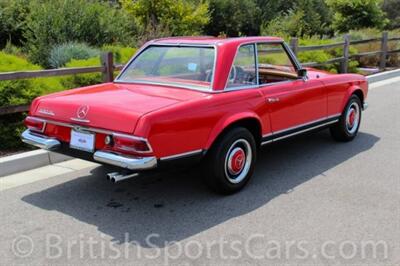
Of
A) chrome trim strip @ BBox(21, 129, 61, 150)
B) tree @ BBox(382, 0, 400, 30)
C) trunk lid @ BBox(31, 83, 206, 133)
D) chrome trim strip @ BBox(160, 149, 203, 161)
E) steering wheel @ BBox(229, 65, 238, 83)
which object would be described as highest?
tree @ BBox(382, 0, 400, 30)

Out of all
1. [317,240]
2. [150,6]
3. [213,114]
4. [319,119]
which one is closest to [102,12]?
[150,6]

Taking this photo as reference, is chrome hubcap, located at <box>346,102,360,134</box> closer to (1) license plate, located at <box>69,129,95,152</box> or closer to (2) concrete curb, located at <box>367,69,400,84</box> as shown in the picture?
(1) license plate, located at <box>69,129,95,152</box>

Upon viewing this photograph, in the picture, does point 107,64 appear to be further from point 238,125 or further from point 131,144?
point 131,144

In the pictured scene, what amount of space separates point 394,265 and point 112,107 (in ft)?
8.48

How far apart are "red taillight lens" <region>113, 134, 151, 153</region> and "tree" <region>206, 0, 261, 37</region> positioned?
2127 cm

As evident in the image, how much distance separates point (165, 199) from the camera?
15.9 feet

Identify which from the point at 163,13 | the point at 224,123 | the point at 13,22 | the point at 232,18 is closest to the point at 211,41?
the point at 224,123

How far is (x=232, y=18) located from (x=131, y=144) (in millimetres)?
22740

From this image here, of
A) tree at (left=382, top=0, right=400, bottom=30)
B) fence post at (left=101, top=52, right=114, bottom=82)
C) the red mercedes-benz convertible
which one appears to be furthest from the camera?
tree at (left=382, top=0, right=400, bottom=30)

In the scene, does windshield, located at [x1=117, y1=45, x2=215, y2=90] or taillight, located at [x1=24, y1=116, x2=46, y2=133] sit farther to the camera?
windshield, located at [x1=117, y1=45, x2=215, y2=90]

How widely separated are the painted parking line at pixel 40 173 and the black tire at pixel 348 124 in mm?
3349

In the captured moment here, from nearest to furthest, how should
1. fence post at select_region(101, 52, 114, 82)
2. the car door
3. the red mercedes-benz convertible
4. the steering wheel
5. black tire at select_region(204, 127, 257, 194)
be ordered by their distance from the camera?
the red mercedes-benz convertible, black tire at select_region(204, 127, 257, 194), the steering wheel, the car door, fence post at select_region(101, 52, 114, 82)

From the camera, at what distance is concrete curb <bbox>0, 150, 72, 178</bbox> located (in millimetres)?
5466

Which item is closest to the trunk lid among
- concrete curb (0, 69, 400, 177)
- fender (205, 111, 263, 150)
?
fender (205, 111, 263, 150)
